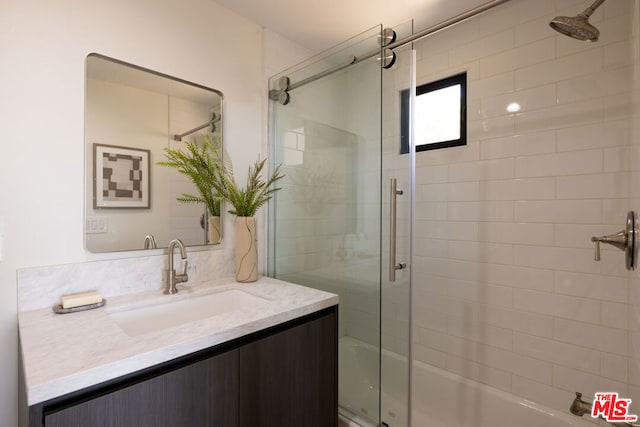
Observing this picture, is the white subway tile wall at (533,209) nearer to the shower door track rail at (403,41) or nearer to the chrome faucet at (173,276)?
the shower door track rail at (403,41)

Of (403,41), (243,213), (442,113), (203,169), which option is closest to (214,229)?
(243,213)

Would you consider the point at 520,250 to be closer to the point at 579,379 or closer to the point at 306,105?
the point at 579,379

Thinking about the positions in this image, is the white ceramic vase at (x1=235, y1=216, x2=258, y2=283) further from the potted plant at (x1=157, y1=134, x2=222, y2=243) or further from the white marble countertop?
the white marble countertop

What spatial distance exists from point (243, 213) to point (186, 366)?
2.89ft

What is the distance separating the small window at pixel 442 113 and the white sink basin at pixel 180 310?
1534 millimetres

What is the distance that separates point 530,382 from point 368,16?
2.22 m

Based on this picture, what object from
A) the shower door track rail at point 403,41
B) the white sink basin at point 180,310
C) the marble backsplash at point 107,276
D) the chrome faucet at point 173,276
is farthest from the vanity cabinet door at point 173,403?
the shower door track rail at point 403,41

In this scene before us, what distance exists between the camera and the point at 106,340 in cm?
89

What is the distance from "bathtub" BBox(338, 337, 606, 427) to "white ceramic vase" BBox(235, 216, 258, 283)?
0.59 m

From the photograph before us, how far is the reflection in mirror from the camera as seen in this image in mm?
1310

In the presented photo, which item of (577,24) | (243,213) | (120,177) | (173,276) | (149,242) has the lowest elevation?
(173,276)

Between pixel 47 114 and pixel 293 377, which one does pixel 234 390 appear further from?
pixel 47 114

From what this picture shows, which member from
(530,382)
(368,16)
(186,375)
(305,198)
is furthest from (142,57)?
(530,382)

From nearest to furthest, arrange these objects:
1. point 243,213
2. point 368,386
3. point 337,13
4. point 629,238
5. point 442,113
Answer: point 629,238
point 368,386
point 243,213
point 337,13
point 442,113
